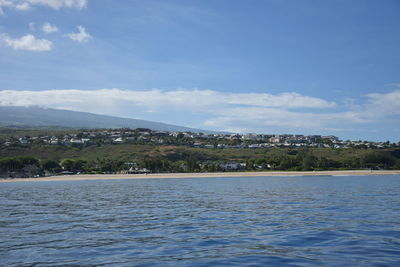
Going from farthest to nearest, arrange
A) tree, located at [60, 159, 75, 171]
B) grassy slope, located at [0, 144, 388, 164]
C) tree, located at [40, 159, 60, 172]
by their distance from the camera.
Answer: grassy slope, located at [0, 144, 388, 164] < tree, located at [40, 159, 60, 172] < tree, located at [60, 159, 75, 171]

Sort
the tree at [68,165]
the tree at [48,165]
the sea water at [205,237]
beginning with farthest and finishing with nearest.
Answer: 1. the tree at [48,165]
2. the tree at [68,165]
3. the sea water at [205,237]

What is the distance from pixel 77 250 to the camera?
15.6m

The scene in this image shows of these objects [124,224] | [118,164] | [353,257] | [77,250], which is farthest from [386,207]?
[118,164]

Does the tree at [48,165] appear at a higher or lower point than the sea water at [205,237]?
lower

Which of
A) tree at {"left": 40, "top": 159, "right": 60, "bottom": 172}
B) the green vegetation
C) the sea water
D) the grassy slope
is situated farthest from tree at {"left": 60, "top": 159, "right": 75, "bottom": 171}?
the sea water

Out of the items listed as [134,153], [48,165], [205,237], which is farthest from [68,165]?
[205,237]

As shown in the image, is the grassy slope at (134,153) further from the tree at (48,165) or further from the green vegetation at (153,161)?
the tree at (48,165)

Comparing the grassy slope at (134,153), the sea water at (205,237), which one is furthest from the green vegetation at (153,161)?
the sea water at (205,237)

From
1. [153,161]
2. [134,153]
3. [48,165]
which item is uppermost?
[134,153]

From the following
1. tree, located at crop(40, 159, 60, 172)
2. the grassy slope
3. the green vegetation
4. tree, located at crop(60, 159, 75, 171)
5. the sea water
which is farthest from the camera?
the grassy slope

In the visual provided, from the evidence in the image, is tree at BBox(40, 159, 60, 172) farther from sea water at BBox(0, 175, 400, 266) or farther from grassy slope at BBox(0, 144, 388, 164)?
sea water at BBox(0, 175, 400, 266)

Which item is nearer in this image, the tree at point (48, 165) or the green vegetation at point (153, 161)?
the green vegetation at point (153, 161)

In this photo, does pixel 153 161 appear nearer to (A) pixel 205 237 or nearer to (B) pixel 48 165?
(B) pixel 48 165

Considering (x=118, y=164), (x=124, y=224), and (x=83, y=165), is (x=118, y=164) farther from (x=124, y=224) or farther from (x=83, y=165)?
(x=124, y=224)
